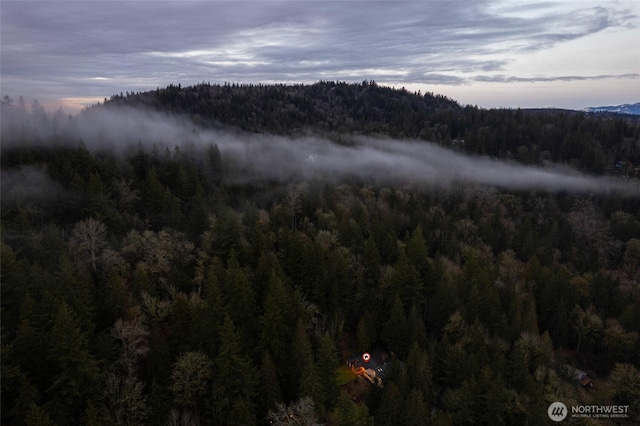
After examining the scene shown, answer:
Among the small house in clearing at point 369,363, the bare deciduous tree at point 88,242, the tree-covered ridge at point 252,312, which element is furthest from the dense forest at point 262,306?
the small house in clearing at point 369,363

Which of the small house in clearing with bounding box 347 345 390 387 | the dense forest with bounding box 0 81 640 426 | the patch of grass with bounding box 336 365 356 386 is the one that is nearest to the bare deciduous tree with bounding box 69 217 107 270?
the dense forest with bounding box 0 81 640 426

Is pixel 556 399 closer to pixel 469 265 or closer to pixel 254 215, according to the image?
pixel 469 265

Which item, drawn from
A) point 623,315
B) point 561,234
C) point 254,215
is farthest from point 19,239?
point 561,234

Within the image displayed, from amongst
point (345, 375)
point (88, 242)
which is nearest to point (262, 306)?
point (345, 375)

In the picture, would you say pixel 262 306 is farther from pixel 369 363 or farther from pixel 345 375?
pixel 369 363

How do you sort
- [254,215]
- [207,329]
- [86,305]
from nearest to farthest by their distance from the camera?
[86,305] < [207,329] < [254,215]

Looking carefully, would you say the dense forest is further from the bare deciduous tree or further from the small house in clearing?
the small house in clearing
